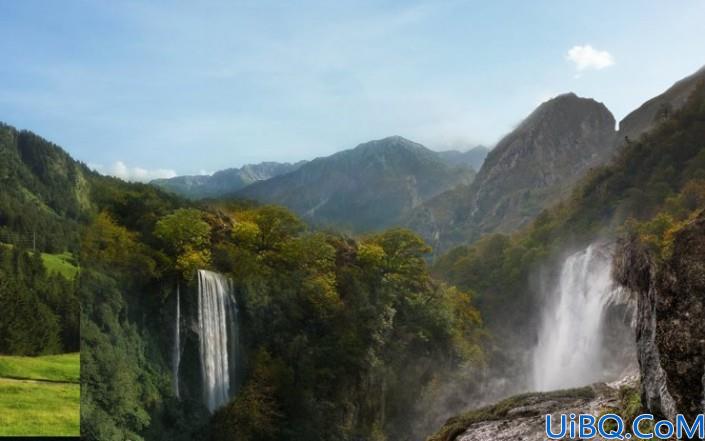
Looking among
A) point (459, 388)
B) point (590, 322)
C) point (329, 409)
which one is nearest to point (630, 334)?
point (590, 322)

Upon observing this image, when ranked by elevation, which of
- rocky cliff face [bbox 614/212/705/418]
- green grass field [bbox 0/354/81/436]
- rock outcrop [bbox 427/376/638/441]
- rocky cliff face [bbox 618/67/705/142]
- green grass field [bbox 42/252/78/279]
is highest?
rocky cliff face [bbox 618/67/705/142]

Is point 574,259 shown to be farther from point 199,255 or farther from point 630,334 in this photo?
point 199,255

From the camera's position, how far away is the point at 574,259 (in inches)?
2301

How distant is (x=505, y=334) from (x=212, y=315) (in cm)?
3400

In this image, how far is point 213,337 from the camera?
35031mm

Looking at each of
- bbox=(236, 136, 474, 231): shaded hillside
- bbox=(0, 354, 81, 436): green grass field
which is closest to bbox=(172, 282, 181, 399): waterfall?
bbox=(0, 354, 81, 436): green grass field

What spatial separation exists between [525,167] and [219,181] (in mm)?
79592

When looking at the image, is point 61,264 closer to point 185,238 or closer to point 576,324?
point 185,238

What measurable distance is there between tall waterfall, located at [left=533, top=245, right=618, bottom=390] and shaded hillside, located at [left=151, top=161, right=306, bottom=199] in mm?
28635

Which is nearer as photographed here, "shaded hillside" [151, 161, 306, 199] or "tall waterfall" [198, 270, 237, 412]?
"tall waterfall" [198, 270, 237, 412]

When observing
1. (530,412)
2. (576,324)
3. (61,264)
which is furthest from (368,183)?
(530,412)

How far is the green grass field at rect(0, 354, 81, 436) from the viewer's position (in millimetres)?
46562

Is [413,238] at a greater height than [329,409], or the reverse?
[413,238]

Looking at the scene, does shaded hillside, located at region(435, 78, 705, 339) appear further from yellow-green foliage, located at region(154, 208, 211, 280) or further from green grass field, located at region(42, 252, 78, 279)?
green grass field, located at region(42, 252, 78, 279)
